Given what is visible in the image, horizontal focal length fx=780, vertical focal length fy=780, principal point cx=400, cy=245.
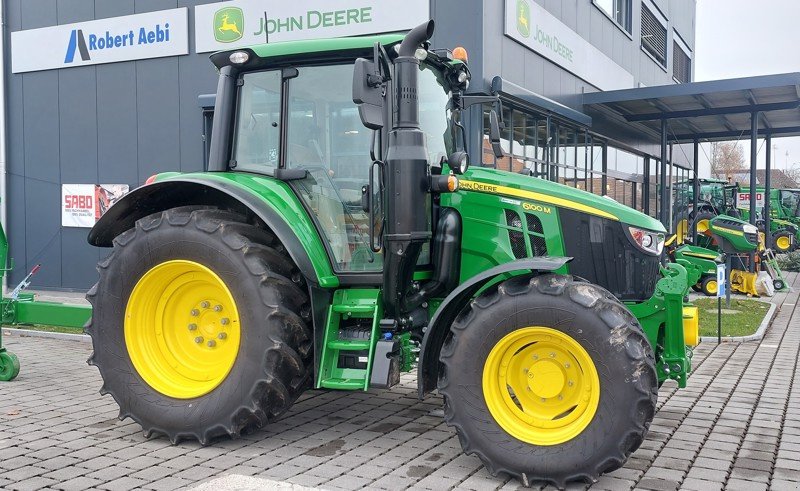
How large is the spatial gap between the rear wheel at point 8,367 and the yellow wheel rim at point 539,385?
16.0 ft

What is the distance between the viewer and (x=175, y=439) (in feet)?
17.0

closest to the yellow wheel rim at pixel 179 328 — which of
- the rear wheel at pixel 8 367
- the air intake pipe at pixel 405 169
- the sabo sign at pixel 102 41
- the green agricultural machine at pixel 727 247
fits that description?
the air intake pipe at pixel 405 169

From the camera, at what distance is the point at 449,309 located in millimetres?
4805

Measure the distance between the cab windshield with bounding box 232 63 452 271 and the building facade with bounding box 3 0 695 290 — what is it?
268 inches

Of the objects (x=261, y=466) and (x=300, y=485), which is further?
(x=261, y=466)

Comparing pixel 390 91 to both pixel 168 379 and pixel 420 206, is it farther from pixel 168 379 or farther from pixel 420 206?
pixel 168 379

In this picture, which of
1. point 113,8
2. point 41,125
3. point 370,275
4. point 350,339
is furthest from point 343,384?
point 41,125

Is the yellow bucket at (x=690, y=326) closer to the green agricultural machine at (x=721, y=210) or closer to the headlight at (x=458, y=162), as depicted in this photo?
the headlight at (x=458, y=162)

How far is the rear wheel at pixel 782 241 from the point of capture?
23.9 m

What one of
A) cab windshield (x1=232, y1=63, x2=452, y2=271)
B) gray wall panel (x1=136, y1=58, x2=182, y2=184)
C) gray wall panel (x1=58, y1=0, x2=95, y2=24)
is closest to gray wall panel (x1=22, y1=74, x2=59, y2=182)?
gray wall panel (x1=58, y1=0, x2=95, y2=24)

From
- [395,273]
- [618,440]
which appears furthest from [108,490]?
[618,440]

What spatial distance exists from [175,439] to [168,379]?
0.45 m

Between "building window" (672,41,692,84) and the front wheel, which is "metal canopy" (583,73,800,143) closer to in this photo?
"building window" (672,41,692,84)

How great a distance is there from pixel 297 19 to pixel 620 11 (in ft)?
36.6
